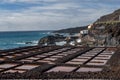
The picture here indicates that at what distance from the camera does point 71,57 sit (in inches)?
511

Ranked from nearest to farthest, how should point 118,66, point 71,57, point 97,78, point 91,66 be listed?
point 97,78
point 118,66
point 91,66
point 71,57

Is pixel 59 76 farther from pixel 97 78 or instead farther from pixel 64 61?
pixel 64 61

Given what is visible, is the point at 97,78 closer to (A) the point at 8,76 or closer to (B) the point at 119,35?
(A) the point at 8,76

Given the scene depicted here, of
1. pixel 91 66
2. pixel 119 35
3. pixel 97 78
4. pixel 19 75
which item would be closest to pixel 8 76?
pixel 19 75

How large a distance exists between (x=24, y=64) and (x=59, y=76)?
269 centimetres

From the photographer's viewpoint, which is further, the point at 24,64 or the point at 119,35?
the point at 119,35

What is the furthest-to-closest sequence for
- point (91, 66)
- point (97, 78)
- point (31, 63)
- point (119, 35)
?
point (119, 35), point (31, 63), point (91, 66), point (97, 78)

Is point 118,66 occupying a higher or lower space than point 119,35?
higher

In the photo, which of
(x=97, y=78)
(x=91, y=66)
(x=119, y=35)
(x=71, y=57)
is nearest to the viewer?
(x=97, y=78)

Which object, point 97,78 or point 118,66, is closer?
point 97,78

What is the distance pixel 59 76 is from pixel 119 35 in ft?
105

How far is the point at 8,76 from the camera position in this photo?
875 centimetres

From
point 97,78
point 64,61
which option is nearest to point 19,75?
point 97,78

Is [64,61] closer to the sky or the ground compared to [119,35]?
closer to the sky
